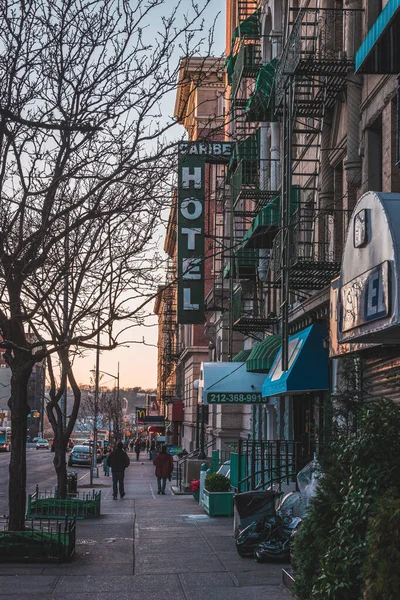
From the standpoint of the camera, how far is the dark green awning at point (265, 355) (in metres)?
22.6

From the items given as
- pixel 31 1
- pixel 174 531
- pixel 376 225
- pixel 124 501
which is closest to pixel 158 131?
pixel 31 1

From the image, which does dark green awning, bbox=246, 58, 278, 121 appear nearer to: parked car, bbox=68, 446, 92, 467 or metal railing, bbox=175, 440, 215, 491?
metal railing, bbox=175, 440, 215, 491

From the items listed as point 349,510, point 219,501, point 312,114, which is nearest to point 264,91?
point 312,114

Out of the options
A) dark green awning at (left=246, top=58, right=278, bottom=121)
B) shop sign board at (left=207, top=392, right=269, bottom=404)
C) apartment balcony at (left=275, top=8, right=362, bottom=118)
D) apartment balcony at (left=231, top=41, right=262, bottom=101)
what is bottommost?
shop sign board at (left=207, top=392, right=269, bottom=404)

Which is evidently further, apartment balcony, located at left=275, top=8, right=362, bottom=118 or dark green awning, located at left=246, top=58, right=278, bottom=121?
dark green awning, located at left=246, top=58, right=278, bottom=121

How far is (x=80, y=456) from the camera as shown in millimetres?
61281

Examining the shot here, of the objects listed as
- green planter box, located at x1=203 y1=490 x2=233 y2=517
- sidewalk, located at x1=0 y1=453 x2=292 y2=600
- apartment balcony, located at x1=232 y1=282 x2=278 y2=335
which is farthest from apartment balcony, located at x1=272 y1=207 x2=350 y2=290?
apartment balcony, located at x1=232 y1=282 x2=278 y2=335

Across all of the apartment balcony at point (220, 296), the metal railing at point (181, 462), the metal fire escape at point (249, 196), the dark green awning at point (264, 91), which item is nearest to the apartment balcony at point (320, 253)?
the metal fire escape at point (249, 196)

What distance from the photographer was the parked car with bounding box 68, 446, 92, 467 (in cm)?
6086

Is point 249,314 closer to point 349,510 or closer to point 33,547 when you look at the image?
point 33,547

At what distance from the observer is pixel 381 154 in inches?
615

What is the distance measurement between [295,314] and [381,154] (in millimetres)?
6688

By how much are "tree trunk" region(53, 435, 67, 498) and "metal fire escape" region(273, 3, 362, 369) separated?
7418 millimetres

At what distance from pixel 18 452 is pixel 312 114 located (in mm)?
9000
